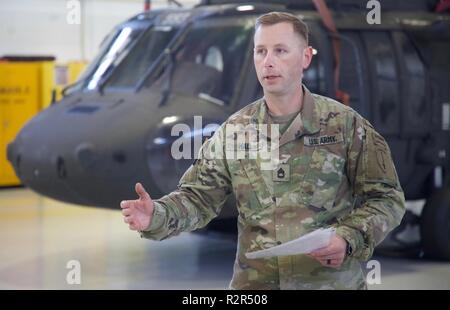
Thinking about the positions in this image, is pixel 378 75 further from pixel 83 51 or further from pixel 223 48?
pixel 83 51

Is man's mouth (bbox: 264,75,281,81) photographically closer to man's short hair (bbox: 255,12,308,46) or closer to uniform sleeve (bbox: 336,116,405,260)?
man's short hair (bbox: 255,12,308,46)

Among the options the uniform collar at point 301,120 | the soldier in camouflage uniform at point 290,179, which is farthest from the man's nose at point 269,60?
the uniform collar at point 301,120

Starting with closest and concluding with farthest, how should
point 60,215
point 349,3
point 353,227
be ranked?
point 353,227 → point 349,3 → point 60,215

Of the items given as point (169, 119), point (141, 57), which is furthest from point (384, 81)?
point (141, 57)

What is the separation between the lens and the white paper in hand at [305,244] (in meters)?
2.62

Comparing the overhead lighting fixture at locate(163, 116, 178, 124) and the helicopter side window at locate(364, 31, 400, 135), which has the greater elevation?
the helicopter side window at locate(364, 31, 400, 135)

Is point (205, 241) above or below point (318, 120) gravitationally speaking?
below

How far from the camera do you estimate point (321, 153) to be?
2.89m

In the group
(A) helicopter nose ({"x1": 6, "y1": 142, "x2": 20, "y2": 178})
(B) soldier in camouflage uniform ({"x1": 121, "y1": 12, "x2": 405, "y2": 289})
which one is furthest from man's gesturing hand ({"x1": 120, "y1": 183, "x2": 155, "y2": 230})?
(A) helicopter nose ({"x1": 6, "y1": 142, "x2": 20, "y2": 178})

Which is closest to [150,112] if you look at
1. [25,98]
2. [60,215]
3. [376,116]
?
[376,116]

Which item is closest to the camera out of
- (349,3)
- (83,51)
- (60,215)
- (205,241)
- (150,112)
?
(150,112)

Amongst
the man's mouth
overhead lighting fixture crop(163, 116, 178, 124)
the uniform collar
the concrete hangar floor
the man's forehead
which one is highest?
the man's forehead

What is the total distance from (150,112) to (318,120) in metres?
4.15

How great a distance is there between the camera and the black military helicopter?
6918mm
